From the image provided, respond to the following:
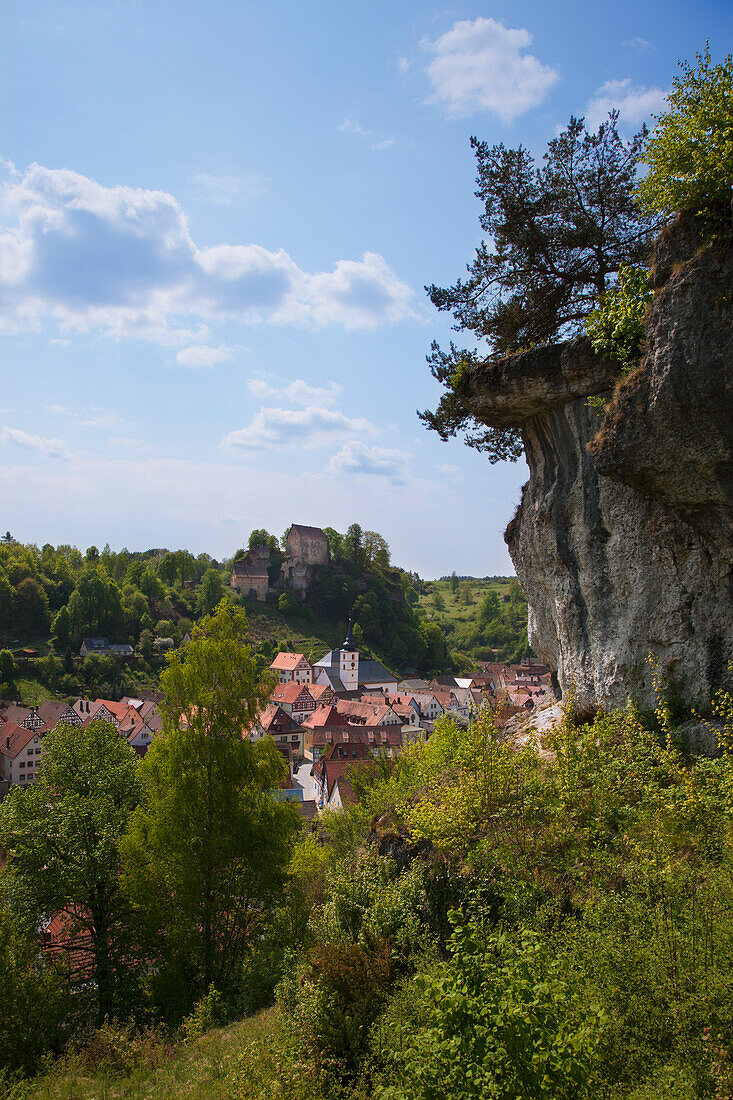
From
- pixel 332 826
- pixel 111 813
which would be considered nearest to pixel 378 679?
pixel 332 826

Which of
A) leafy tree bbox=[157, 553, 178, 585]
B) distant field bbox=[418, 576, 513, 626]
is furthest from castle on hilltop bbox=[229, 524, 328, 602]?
distant field bbox=[418, 576, 513, 626]

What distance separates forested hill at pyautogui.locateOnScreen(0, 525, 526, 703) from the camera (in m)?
77.6

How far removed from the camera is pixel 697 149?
9555 millimetres

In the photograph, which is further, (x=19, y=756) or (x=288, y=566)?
(x=288, y=566)

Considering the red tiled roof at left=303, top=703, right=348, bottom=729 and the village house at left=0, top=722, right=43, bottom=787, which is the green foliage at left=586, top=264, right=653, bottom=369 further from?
the village house at left=0, top=722, right=43, bottom=787

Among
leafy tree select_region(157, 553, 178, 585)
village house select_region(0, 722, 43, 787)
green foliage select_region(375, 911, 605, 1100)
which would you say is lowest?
village house select_region(0, 722, 43, 787)

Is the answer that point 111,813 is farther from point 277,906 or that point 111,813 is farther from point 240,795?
point 277,906

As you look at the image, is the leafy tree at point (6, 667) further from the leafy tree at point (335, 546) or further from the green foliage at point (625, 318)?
the green foliage at point (625, 318)

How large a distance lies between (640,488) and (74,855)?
13.7m

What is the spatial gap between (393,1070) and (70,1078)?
6.21 meters

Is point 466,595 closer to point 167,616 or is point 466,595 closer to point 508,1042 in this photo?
point 167,616

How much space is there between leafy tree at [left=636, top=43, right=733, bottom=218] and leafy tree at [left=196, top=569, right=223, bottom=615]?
9520 cm

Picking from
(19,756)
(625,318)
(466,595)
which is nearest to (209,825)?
(625,318)

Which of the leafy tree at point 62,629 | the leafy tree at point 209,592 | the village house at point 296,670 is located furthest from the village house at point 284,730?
the leafy tree at point 209,592
